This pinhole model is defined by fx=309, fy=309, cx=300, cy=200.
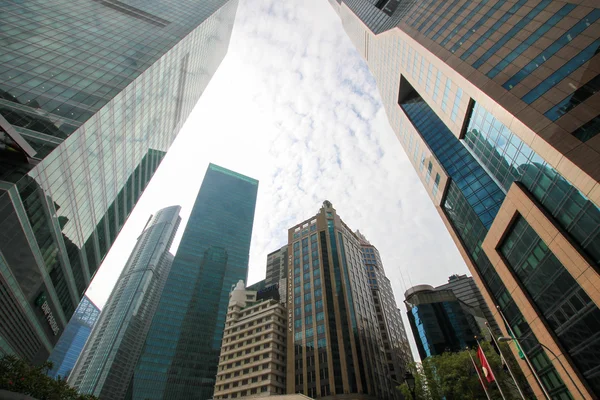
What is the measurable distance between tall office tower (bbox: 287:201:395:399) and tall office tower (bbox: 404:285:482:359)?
1320 centimetres

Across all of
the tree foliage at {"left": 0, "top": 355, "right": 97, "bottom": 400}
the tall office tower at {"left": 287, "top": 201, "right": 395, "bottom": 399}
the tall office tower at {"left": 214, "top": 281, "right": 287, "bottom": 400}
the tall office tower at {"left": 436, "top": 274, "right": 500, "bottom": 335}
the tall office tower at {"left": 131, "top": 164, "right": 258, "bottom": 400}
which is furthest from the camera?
the tall office tower at {"left": 436, "top": 274, "right": 500, "bottom": 335}

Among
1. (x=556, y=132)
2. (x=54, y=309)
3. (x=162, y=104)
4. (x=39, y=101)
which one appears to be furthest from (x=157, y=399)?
(x=556, y=132)

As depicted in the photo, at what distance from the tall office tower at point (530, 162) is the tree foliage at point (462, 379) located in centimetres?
621

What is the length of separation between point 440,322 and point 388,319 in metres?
18.4

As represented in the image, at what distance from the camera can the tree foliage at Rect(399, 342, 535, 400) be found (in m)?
36.2

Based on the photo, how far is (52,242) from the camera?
4588 cm

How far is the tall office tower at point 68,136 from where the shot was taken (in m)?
37.5

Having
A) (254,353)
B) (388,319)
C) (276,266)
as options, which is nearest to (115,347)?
(276,266)

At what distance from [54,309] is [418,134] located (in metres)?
73.1

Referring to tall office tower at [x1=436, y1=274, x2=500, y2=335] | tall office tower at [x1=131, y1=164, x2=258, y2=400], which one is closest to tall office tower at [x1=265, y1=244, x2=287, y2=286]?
tall office tower at [x1=131, y1=164, x2=258, y2=400]

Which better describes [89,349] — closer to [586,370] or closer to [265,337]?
[265,337]

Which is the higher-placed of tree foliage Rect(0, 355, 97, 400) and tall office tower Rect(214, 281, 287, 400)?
tall office tower Rect(214, 281, 287, 400)

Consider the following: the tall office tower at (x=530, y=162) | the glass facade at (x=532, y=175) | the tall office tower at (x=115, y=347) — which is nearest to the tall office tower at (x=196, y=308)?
the tall office tower at (x=115, y=347)

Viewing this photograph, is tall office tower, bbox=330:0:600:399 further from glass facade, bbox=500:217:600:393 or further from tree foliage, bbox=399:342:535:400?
tree foliage, bbox=399:342:535:400
